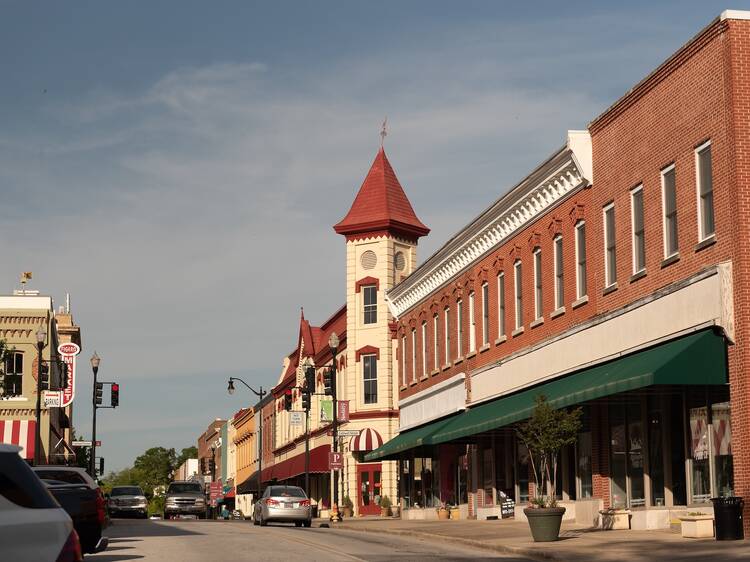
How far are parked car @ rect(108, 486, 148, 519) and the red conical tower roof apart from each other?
1915 centimetres

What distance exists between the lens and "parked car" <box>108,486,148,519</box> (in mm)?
56438

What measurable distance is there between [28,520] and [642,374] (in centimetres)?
2090

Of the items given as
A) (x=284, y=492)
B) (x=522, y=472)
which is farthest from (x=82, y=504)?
(x=284, y=492)

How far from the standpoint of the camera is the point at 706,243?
26750 mm

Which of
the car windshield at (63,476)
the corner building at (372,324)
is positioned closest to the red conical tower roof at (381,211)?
the corner building at (372,324)

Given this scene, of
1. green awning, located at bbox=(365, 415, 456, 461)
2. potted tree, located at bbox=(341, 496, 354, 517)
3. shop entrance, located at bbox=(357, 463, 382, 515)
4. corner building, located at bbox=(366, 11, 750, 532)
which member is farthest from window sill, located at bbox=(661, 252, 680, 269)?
potted tree, located at bbox=(341, 496, 354, 517)

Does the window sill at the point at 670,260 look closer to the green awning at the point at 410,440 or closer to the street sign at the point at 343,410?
the green awning at the point at 410,440

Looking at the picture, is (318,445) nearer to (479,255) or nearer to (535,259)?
(479,255)

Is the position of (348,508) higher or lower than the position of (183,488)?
lower

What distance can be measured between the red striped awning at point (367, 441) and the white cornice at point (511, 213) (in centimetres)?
1189

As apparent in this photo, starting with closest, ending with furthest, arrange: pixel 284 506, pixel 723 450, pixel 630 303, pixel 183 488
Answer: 1. pixel 723 450
2. pixel 630 303
3. pixel 284 506
4. pixel 183 488

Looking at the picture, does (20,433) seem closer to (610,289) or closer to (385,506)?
(385,506)

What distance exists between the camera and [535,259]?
39375 millimetres

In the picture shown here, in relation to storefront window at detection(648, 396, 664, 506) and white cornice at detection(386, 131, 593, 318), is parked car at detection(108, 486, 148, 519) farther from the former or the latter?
storefront window at detection(648, 396, 664, 506)
